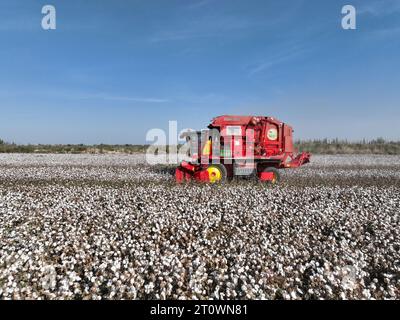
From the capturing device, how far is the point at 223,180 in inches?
529

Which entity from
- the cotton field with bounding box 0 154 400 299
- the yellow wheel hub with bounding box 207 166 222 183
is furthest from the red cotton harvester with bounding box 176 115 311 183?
the cotton field with bounding box 0 154 400 299

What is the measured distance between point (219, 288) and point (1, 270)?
3.81m

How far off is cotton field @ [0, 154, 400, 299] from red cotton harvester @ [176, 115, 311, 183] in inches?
133

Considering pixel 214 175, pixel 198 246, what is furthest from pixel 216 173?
pixel 198 246

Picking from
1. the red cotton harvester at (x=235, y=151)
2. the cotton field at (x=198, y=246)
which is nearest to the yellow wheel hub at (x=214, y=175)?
the red cotton harvester at (x=235, y=151)

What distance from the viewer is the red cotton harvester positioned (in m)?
13.7

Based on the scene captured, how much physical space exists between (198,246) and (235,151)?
8489 mm

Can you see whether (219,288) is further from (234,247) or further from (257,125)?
(257,125)

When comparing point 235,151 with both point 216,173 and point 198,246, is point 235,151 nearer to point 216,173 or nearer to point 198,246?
point 216,173

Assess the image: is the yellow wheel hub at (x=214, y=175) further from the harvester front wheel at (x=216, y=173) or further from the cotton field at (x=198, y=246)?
the cotton field at (x=198, y=246)

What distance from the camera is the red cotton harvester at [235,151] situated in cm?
1373

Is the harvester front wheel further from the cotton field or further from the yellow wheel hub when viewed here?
the cotton field

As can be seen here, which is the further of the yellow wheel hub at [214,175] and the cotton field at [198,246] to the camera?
the yellow wheel hub at [214,175]

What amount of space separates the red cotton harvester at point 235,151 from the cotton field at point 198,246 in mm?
3374
